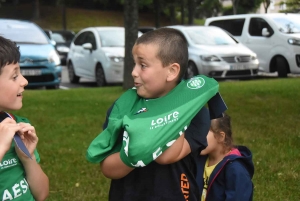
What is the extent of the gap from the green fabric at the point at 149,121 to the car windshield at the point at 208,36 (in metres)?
11.1

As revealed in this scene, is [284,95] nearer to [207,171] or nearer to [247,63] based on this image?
[247,63]

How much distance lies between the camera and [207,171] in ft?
10.7

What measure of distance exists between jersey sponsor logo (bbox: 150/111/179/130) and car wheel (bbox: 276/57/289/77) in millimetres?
12101

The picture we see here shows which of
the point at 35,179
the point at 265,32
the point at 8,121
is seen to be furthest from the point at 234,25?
the point at 8,121

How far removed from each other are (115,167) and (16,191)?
429 mm

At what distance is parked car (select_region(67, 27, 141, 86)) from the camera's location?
12805 millimetres

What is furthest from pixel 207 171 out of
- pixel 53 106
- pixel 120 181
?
pixel 53 106

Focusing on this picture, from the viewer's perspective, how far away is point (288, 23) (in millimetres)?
14242

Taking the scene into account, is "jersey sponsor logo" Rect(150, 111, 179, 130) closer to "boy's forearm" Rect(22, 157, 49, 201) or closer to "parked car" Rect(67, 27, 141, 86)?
"boy's forearm" Rect(22, 157, 49, 201)

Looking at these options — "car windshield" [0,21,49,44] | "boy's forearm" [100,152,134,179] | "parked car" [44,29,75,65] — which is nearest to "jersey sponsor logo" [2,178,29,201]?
"boy's forearm" [100,152,134,179]

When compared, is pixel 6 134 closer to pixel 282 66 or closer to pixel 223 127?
pixel 223 127

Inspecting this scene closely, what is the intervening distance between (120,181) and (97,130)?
4.55 m

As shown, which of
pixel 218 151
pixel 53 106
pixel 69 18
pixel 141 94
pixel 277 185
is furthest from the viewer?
pixel 69 18

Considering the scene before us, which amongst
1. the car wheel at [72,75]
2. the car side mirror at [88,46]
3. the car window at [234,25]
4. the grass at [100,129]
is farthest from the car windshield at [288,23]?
the car wheel at [72,75]
